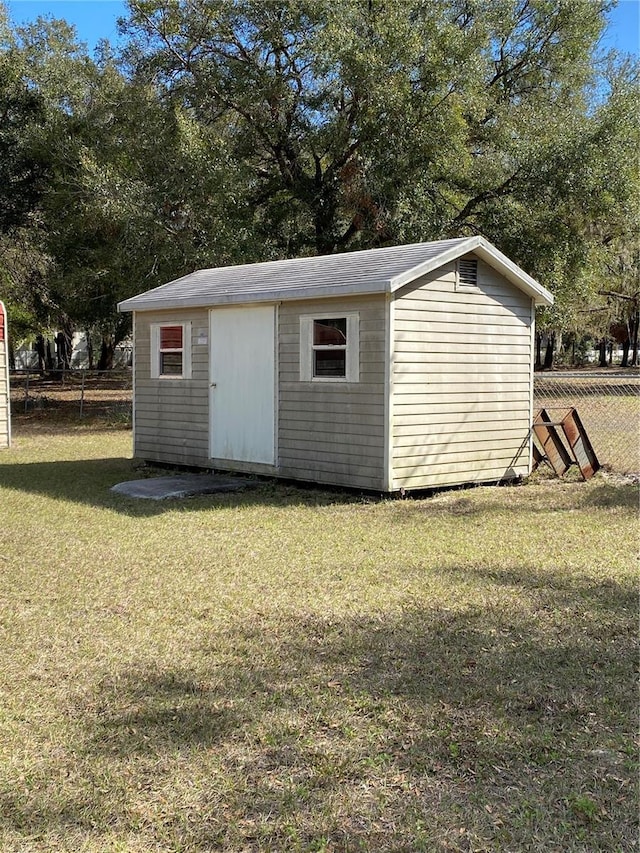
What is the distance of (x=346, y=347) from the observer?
9.06 m

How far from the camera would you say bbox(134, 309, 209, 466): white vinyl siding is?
10.8 meters

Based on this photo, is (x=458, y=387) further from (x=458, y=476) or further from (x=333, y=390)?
(x=333, y=390)

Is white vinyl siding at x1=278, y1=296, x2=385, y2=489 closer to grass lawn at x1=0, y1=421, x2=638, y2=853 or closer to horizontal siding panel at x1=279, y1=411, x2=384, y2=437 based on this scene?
horizontal siding panel at x1=279, y1=411, x2=384, y2=437

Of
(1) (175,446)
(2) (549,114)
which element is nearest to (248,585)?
(1) (175,446)

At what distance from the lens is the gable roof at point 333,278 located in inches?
342

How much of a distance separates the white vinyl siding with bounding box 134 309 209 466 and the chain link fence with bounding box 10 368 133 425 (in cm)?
714

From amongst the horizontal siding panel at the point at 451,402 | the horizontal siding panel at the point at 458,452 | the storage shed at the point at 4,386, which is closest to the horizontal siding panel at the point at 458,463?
the horizontal siding panel at the point at 458,452

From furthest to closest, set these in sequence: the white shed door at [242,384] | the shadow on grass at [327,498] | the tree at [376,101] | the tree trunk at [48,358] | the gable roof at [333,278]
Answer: the tree trunk at [48,358], the tree at [376,101], the white shed door at [242,384], the gable roof at [333,278], the shadow on grass at [327,498]

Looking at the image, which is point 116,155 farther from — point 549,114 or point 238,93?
point 549,114

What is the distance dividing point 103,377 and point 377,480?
25405 millimetres

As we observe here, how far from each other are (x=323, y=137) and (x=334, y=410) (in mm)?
8999

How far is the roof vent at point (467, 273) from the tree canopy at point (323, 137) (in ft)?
21.1

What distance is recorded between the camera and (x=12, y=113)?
18859mm

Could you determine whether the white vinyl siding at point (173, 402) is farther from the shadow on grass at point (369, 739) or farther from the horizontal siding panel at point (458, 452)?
the shadow on grass at point (369, 739)
